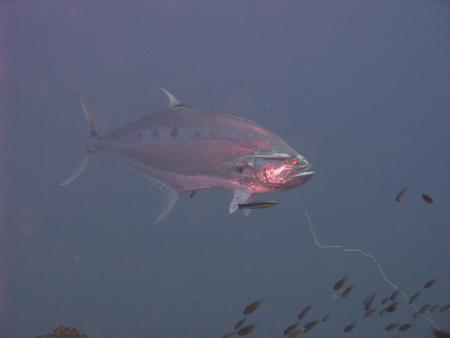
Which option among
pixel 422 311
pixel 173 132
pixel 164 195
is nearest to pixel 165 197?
pixel 164 195

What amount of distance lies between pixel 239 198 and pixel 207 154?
0.49 m

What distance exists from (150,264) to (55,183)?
441 centimetres

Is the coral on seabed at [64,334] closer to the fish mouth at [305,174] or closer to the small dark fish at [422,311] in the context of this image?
the fish mouth at [305,174]

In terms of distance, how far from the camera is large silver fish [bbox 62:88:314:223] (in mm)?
2996

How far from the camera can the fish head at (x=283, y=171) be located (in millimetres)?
2924

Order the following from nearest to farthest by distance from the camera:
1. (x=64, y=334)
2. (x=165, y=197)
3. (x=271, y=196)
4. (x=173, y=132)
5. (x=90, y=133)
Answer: (x=173, y=132) < (x=165, y=197) < (x=90, y=133) < (x=64, y=334) < (x=271, y=196)

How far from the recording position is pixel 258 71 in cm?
1753

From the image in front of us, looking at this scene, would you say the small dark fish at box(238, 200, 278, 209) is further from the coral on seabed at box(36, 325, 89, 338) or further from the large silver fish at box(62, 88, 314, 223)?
the coral on seabed at box(36, 325, 89, 338)

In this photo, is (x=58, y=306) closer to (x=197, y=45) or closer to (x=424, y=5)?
(x=197, y=45)

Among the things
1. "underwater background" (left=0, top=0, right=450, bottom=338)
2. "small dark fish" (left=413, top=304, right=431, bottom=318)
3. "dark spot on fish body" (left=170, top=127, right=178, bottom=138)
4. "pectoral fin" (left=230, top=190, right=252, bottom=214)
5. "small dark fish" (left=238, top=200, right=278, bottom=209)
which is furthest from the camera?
"underwater background" (left=0, top=0, right=450, bottom=338)

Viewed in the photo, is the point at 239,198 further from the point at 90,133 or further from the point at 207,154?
the point at 90,133

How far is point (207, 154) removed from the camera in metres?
3.25

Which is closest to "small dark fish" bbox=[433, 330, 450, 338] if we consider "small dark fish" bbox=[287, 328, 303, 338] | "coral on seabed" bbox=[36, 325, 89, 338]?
"small dark fish" bbox=[287, 328, 303, 338]

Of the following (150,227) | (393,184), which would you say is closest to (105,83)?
(150,227)
